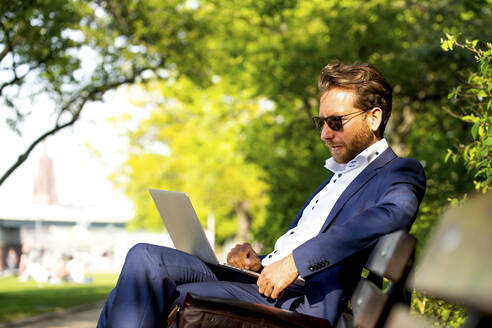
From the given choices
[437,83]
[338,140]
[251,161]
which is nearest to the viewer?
[338,140]

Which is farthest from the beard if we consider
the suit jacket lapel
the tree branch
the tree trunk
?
the tree trunk

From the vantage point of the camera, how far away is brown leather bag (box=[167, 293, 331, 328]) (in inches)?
99.0

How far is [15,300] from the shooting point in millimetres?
16906

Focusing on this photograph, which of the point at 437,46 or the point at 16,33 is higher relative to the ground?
the point at 16,33

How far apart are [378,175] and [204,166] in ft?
93.5

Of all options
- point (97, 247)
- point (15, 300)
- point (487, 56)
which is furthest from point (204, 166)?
point (97, 247)

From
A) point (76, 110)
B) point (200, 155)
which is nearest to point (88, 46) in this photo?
point (76, 110)

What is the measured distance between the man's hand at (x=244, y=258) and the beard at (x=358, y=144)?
704 mm

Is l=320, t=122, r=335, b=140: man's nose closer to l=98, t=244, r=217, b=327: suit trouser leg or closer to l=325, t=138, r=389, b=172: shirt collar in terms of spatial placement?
l=325, t=138, r=389, b=172: shirt collar

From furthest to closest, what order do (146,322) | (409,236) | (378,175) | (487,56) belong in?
1. (487,56)
2. (378,175)
3. (146,322)
4. (409,236)

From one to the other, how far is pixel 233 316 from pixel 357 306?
559mm

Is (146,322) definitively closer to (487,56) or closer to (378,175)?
(378,175)

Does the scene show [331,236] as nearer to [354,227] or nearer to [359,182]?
[354,227]

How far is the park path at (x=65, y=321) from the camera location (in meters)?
11.0
